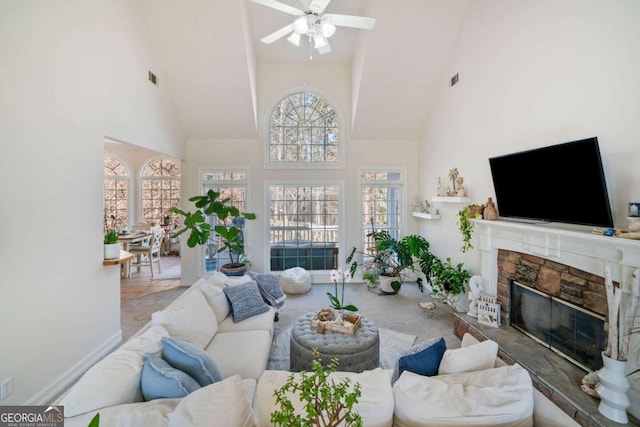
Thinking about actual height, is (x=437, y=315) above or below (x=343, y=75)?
below

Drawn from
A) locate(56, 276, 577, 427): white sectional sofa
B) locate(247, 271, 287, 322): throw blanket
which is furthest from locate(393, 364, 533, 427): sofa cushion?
locate(247, 271, 287, 322): throw blanket

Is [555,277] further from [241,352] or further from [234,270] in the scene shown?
[234,270]

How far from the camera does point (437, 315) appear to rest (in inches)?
160

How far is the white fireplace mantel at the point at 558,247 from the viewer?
6.37 ft

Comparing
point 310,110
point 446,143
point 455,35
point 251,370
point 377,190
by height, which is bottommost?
point 251,370

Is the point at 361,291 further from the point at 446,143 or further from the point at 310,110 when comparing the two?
the point at 310,110

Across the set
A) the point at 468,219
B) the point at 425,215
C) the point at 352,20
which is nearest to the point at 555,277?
the point at 468,219

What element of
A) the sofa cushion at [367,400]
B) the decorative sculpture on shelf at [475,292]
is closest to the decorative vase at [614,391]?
the decorative sculpture on shelf at [475,292]

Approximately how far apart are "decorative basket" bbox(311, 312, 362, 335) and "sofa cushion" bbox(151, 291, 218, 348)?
980 mm

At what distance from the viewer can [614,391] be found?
180 centimetres

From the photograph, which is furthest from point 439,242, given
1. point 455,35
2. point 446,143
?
point 455,35

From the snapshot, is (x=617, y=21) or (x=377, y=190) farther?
(x=377, y=190)

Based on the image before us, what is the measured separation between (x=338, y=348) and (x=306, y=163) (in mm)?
3999

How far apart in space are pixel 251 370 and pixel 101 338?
2176 millimetres
